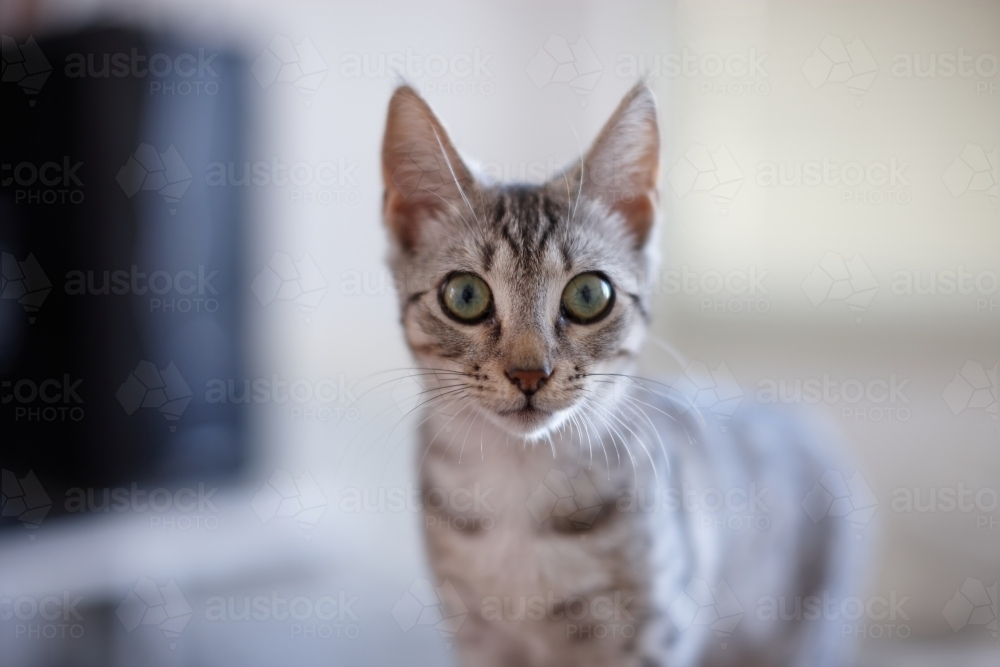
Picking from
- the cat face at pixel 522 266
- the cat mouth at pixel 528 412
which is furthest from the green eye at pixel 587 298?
the cat mouth at pixel 528 412

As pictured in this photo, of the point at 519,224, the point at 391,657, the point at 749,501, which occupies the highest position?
the point at 519,224

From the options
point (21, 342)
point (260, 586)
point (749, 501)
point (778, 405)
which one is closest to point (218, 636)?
point (260, 586)

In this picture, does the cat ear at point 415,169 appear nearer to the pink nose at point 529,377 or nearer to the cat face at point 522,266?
the cat face at point 522,266

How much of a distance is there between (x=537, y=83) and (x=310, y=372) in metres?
Result: 0.45

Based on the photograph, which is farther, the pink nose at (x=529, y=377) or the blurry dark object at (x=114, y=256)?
the blurry dark object at (x=114, y=256)

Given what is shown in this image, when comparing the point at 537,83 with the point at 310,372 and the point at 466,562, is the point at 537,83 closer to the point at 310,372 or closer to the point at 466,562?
the point at 310,372

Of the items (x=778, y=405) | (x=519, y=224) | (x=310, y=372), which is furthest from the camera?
(x=778, y=405)

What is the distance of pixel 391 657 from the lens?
85 centimetres

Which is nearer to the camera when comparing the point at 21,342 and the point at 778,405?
the point at 21,342

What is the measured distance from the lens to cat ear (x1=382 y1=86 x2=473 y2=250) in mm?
710

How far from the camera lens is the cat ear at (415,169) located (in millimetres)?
710

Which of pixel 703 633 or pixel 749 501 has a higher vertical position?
pixel 749 501

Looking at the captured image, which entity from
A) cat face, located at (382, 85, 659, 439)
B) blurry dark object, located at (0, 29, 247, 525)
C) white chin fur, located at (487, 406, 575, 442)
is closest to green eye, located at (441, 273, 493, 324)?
cat face, located at (382, 85, 659, 439)

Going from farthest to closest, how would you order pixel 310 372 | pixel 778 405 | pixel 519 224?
pixel 778 405 < pixel 310 372 < pixel 519 224
